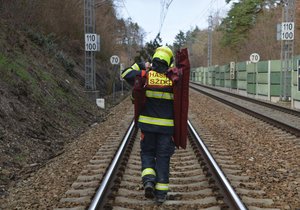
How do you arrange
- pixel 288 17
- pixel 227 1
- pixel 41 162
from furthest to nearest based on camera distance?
pixel 227 1, pixel 288 17, pixel 41 162

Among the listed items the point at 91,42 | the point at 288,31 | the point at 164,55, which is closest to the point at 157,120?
the point at 164,55

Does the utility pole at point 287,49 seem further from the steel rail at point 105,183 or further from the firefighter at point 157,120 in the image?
the firefighter at point 157,120

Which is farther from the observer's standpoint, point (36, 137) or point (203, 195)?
point (36, 137)

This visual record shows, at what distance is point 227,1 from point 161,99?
263 ft

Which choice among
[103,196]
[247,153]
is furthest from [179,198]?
[247,153]

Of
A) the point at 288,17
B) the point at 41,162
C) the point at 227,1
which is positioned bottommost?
the point at 41,162

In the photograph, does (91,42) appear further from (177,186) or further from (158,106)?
(158,106)

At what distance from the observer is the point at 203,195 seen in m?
5.98

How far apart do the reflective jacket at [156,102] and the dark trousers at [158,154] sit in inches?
5.5

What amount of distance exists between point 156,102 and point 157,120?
24 centimetres

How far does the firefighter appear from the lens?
5.57 m

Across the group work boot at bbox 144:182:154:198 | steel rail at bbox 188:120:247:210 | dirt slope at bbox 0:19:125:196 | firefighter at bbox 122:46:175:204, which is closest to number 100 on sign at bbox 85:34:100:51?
dirt slope at bbox 0:19:125:196

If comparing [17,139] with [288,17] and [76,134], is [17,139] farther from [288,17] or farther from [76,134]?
[288,17]

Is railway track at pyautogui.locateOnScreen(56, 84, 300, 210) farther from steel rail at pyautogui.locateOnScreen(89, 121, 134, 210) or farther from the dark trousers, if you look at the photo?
the dark trousers
